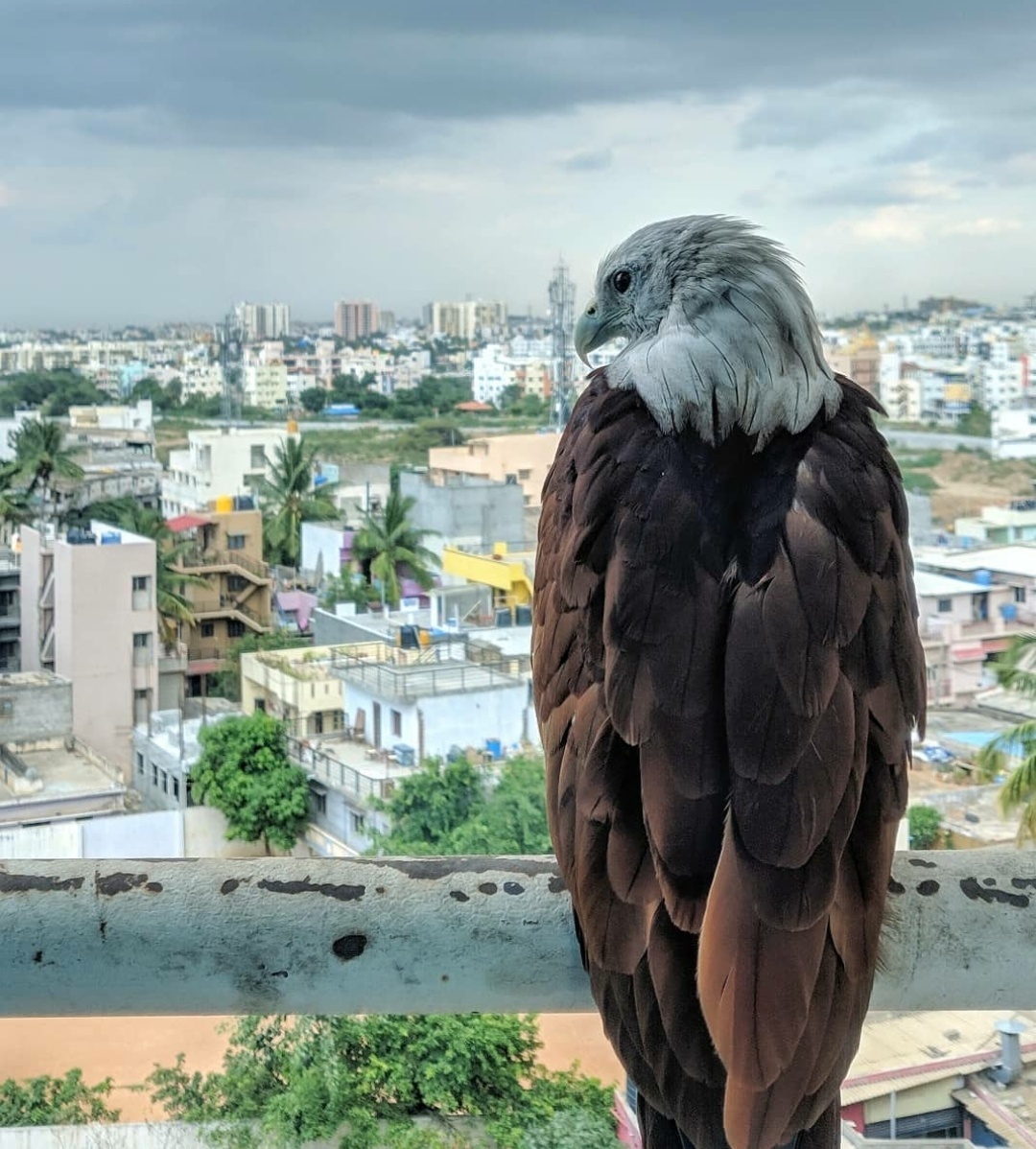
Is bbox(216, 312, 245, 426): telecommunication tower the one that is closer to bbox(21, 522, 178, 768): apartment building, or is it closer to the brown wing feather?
bbox(21, 522, 178, 768): apartment building

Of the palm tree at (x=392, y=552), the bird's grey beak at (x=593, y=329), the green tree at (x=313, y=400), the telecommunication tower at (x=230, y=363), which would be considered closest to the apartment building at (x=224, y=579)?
the palm tree at (x=392, y=552)

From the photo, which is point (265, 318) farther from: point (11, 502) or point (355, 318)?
point (11, 502)

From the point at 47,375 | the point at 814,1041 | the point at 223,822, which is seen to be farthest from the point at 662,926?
the point at 47,375

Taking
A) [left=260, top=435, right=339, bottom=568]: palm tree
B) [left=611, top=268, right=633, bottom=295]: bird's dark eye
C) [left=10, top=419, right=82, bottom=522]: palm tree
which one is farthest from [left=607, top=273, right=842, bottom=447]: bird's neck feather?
[left=260, top=435, right=339, bottom=568]: palm tree

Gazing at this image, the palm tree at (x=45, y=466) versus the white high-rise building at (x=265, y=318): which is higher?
the white high-rise building at (x=265, y=318)

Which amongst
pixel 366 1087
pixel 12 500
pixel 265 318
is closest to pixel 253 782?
pixel 12 500

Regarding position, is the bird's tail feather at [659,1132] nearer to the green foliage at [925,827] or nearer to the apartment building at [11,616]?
the green foliage at [925,827]
